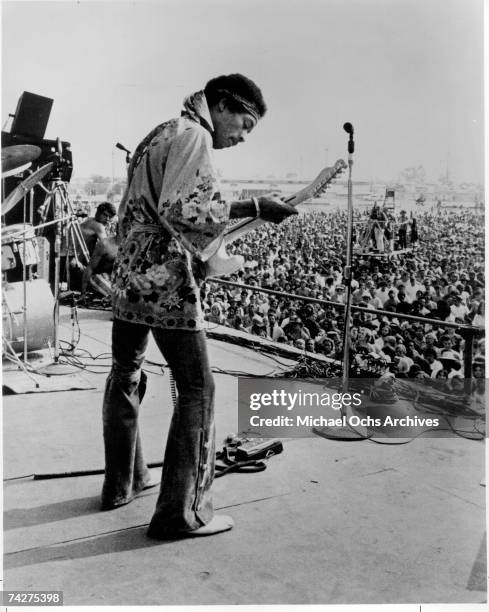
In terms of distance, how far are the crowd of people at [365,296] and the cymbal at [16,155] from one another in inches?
74.4

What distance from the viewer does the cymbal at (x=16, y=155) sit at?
2930mm

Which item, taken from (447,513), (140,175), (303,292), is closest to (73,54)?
(140,175)

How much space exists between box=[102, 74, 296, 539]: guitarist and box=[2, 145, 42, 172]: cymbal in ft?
3.60

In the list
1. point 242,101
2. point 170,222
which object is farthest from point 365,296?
point 170,222

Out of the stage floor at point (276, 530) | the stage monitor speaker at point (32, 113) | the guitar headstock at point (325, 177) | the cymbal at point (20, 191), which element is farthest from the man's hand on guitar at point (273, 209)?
the cymbal at point (20, 191)

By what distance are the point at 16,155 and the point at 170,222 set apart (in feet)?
4.82

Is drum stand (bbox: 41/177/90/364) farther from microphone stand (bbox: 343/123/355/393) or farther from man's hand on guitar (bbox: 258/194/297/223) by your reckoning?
man's hand on guitar (bbox: 258/194/297/223)

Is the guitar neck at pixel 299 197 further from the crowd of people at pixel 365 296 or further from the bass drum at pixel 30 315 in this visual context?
the bass drum at pixel 30 315

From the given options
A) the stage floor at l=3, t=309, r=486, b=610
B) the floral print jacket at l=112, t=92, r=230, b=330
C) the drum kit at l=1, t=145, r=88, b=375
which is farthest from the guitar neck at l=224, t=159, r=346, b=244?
the drum kit at l=1, t=145, r=88, b=375

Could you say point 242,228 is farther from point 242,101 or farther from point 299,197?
point 242,101

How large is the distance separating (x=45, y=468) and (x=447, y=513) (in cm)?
154

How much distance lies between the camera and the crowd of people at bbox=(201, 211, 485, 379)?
5027mm

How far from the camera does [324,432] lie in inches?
117

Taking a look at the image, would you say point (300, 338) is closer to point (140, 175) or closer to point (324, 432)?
point (324, 432)
